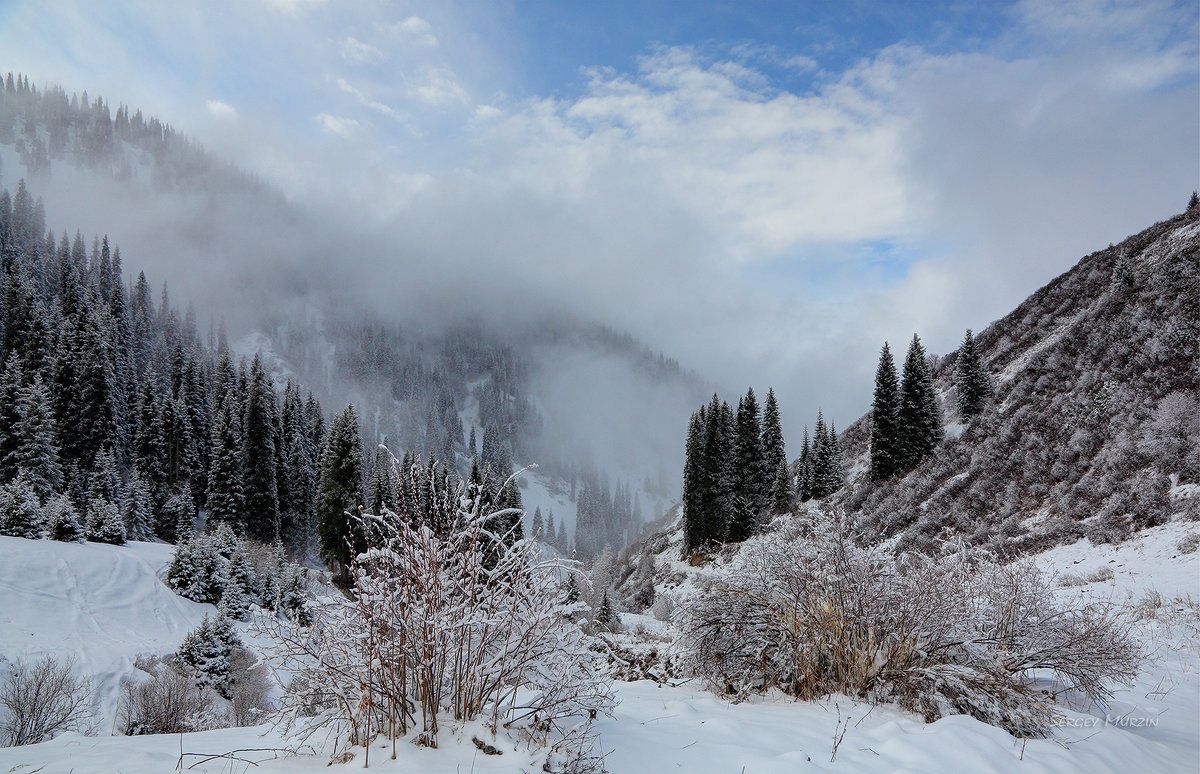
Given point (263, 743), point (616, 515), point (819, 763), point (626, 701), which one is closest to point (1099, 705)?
point (819, 763)

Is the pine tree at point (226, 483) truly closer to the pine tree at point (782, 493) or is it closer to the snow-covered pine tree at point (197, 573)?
the snow-covered pine tree at point (197, 573)

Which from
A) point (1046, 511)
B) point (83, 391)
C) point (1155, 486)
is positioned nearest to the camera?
point (1155, 486)

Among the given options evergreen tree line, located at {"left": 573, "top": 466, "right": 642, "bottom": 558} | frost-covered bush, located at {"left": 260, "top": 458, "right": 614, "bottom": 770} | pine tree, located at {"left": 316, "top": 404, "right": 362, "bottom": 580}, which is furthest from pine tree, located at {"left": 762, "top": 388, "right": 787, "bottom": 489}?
evergreen tree line, located at {"left": 573, "top": 466, "right": 642, "bottom": 558}

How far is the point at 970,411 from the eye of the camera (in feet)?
98.7

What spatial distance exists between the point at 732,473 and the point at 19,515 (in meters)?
39.4

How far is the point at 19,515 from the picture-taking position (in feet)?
71.8

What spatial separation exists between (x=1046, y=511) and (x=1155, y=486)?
3.52 metres

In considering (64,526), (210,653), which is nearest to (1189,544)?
(210,653)

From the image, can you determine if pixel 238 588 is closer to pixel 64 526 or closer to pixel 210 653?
pixel 210 653

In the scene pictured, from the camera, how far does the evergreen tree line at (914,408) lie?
2966 centimetres

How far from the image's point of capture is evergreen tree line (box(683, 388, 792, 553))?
135 ft

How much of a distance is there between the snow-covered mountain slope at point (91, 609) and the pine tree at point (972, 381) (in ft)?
117

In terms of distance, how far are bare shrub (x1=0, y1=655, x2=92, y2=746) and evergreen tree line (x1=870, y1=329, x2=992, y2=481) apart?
33.5m

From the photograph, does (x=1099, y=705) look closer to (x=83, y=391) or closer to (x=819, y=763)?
(x=819, y=763)
